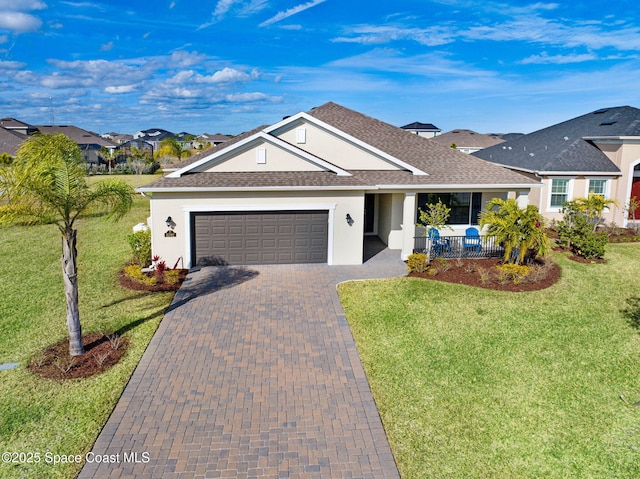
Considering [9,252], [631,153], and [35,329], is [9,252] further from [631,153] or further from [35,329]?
[631,153]

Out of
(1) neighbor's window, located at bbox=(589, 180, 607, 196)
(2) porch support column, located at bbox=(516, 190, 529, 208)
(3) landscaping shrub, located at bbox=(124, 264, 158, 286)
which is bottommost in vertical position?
(3) landscaping shrub, located at bbox=(124, 264, 158, 286)

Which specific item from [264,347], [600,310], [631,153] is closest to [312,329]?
[264,347]

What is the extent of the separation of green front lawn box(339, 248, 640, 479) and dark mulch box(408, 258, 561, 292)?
0.46 metres

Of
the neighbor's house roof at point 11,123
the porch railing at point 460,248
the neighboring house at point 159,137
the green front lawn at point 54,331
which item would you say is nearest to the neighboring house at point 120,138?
the neighboring house at point 159,137

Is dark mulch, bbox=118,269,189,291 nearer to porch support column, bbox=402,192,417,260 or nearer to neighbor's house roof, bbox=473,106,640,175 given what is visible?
porch support column, bbox=402,192,417,260

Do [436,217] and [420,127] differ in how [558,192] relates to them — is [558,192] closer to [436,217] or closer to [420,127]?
[436,217]

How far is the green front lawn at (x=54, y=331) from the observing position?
7734mm

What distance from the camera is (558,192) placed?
75.9ft

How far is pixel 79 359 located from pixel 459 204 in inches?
581

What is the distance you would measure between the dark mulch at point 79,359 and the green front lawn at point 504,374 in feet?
17.7

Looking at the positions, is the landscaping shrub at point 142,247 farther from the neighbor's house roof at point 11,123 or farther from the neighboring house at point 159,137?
the neighboring house at point 159,137

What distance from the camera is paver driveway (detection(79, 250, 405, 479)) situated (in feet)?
23.7

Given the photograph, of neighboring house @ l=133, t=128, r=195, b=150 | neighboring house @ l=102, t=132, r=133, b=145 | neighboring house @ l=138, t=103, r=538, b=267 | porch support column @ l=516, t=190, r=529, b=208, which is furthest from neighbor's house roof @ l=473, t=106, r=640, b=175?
neighboring house @ l=102, t=132, r=133, b=145

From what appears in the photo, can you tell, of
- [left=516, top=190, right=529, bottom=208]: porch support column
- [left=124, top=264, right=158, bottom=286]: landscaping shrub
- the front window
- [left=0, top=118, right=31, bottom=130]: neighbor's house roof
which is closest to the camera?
[left=124, top=264, right=158, bottom=286]: landscaping shrub
